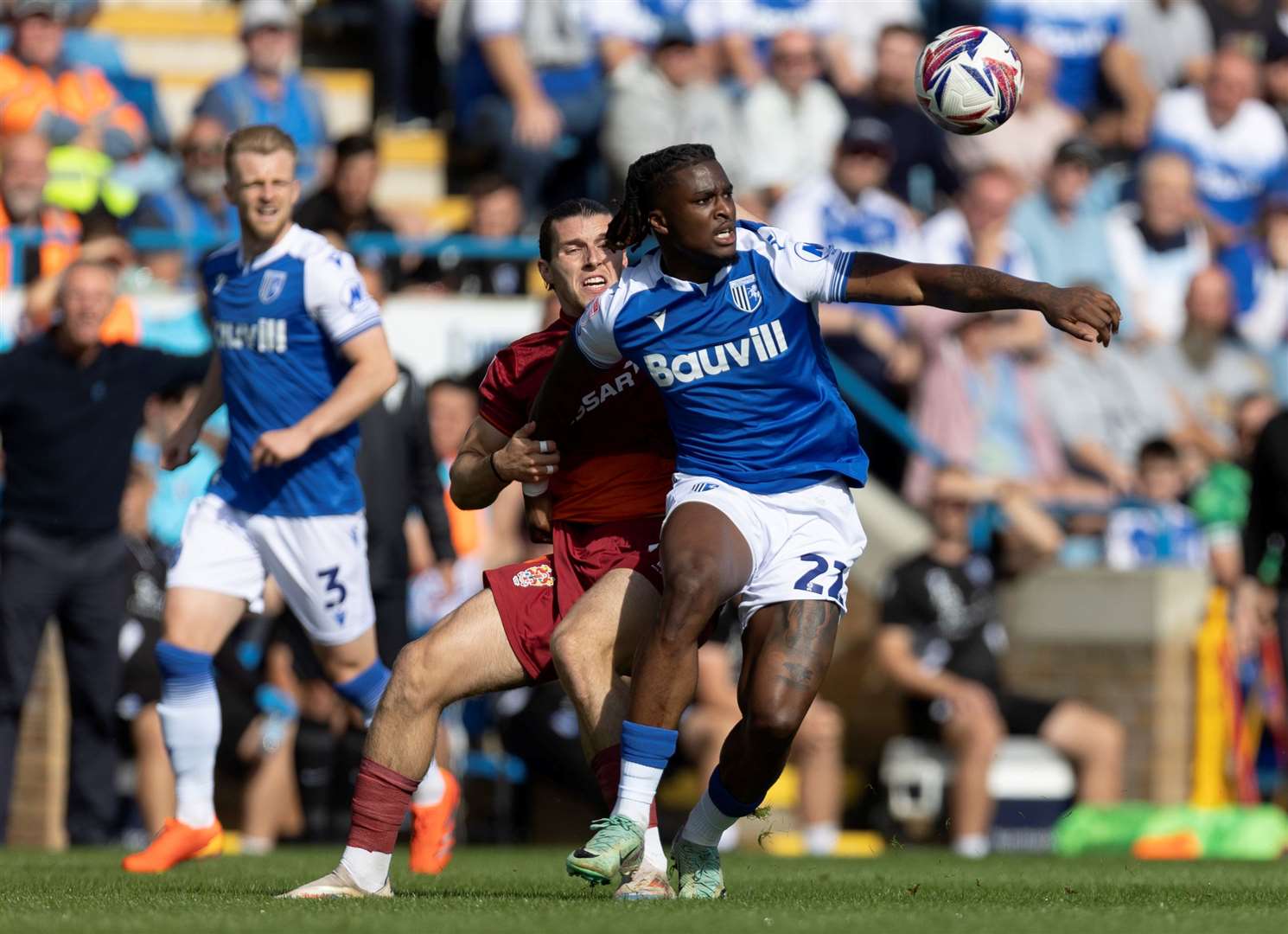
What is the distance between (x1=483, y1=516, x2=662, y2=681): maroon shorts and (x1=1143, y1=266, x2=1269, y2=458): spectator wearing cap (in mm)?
9200

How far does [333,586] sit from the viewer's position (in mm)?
9023

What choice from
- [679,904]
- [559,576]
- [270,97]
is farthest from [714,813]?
[270,97]

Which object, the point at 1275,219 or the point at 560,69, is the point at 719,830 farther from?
the point at 1275,219

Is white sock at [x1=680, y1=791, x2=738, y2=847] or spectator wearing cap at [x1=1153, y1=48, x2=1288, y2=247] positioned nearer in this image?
white sock at [x1=680, y1=791, x2=738, y2=847]

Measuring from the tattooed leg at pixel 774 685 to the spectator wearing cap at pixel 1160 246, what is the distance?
10.3 m

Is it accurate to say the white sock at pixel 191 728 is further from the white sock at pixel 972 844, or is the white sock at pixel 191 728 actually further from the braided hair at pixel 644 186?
the white sock at pixel 972 844

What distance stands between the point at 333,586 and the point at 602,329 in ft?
8.25

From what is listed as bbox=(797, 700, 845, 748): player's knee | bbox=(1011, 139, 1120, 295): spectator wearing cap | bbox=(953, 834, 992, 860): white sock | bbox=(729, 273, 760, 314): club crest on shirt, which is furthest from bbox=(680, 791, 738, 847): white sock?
bbox=(1011, 139, 1120, 295): spectator wearing cap

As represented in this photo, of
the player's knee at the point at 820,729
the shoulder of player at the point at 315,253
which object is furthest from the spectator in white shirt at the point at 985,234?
the shoulder of player at the point at 315,253

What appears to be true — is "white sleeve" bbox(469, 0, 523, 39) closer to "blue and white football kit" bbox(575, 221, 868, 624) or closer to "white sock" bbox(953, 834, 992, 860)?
"white sock" bbox(953, 834, 992, 860)

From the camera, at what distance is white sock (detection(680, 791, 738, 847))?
704 centimetres

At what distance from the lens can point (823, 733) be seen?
1257 centimetres

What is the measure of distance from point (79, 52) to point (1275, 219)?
856cm

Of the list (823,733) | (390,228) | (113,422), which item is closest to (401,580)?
(113,422)
